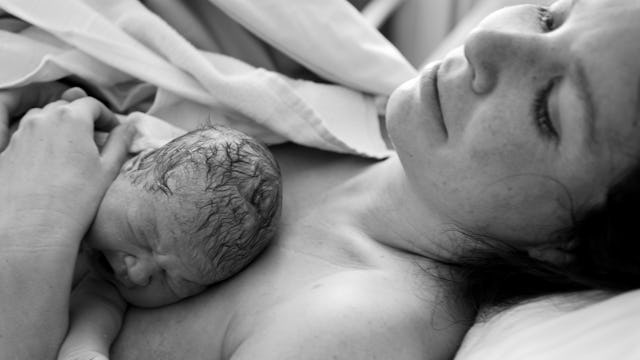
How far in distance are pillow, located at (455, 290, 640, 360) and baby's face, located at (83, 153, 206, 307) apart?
418 millimetres

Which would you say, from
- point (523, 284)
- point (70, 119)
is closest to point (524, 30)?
point (523, 284)

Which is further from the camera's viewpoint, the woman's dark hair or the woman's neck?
the woman's neck

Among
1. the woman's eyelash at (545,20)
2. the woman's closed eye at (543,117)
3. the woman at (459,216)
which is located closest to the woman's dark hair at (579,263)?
the woman at (459,216)

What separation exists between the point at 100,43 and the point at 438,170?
62cm

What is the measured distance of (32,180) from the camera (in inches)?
41.6

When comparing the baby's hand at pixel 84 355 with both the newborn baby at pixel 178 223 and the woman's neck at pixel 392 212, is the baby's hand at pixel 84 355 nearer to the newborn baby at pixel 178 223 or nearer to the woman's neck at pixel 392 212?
the newborn baby at pixel 178 223

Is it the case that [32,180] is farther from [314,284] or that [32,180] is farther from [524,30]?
[524,30]

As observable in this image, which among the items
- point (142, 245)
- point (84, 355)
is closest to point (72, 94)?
point (142, 245)

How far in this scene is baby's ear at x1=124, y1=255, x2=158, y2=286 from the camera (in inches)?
41.3

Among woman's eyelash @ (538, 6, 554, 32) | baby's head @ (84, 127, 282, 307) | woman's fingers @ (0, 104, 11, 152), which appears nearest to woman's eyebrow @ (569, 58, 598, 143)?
woman's eyelash @ (538, 6, 554, 32)

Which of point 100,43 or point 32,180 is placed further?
point 100,43

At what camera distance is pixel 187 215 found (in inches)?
39.5

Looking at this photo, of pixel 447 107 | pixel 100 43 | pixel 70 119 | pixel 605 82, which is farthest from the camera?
pixel 100 43

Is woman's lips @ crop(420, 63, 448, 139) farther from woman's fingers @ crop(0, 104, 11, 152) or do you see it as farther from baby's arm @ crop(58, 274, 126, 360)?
woman's fingers @ crop(0, 104, 11, 152)
